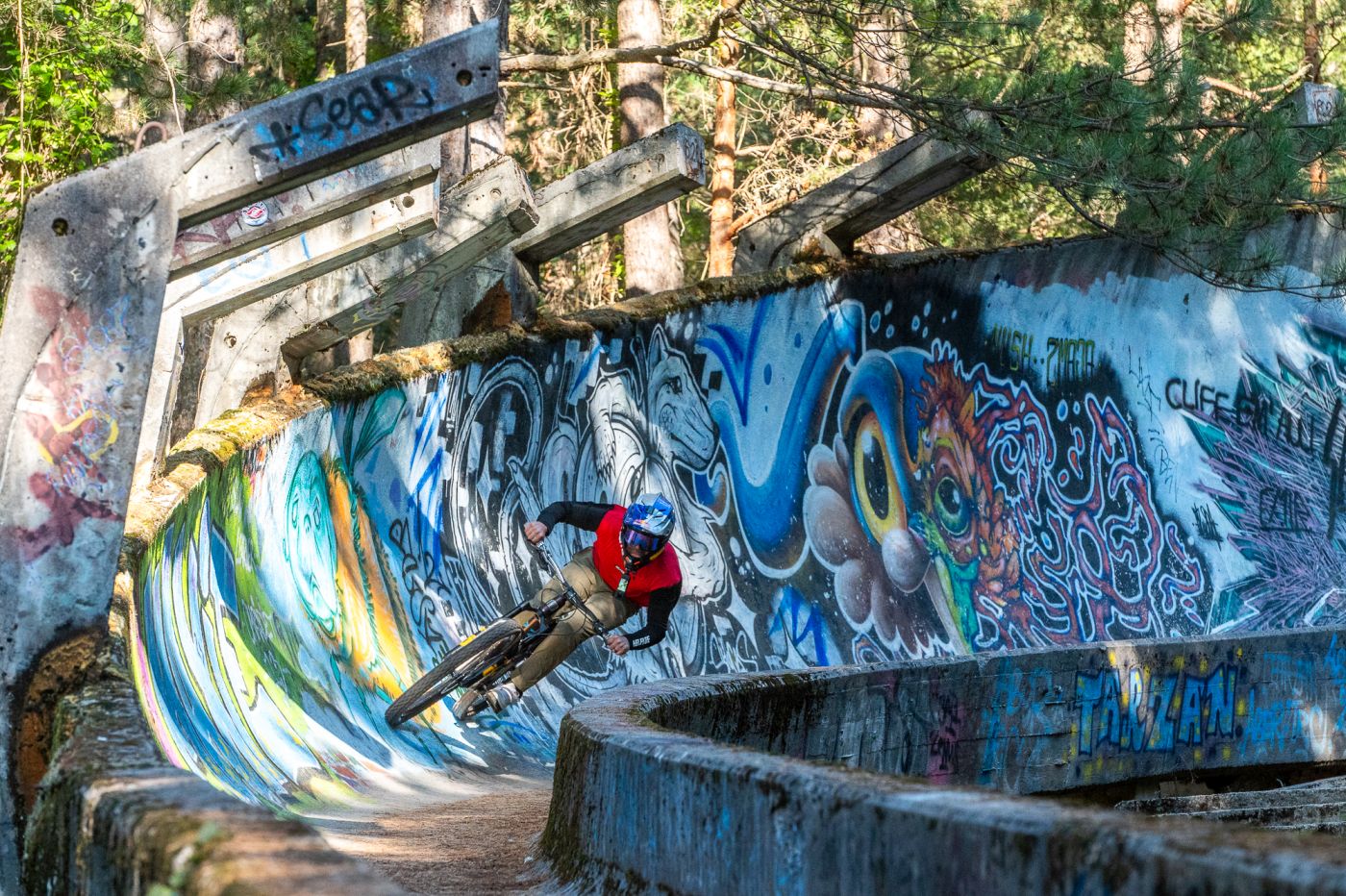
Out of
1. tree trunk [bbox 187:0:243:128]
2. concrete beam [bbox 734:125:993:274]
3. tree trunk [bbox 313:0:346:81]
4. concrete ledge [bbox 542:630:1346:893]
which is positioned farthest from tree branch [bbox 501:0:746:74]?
tree trunk [bbox 313:0:346:81]

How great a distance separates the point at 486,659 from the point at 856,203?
9238mm

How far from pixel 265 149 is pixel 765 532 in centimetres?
1039

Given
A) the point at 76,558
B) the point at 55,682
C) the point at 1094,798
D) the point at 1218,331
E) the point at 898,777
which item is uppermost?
the point at 1218,331

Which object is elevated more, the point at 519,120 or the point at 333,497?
the point at 519,120

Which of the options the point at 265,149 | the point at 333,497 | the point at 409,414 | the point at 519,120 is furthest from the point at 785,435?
the point at 519,120

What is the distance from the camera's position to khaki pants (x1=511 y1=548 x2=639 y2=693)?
29.9ft

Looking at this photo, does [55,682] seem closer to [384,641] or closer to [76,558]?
[76,558]

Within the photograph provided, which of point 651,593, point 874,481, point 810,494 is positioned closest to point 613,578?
point 651,593

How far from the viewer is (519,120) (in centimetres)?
3159

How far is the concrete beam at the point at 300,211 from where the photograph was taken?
7.57 meters

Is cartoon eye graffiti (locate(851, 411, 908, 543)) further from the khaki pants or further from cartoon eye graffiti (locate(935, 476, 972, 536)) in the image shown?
the khaki pants

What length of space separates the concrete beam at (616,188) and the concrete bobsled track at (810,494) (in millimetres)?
897

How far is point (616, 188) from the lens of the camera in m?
14.5

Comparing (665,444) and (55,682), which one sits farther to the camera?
(665,444)
